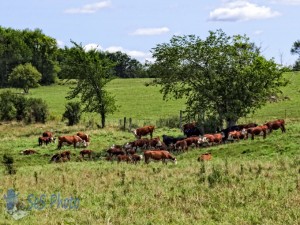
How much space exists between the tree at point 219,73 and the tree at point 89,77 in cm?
1143

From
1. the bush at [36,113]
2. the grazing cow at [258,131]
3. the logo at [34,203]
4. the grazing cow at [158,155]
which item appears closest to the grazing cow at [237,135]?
the grazing cow at [258,131]

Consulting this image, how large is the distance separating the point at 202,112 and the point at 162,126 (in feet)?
28.0

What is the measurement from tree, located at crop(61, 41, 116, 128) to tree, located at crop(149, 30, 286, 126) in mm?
11428

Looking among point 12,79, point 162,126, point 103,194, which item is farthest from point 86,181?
point 12,79

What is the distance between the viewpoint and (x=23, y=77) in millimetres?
83062

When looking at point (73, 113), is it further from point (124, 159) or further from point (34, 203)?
point (34, 203)

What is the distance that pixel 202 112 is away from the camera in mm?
33406

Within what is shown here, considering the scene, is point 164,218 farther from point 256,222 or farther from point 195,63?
point 195,63

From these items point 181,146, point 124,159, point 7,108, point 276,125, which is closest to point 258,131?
point 276,125

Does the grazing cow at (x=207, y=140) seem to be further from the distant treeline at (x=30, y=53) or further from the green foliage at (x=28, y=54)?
the green foliage at (x=28, y=54)

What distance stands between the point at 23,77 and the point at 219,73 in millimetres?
57518

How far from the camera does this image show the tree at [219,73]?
105ft

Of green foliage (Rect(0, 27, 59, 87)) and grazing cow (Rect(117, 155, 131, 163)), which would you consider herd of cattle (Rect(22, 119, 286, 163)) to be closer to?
grazing cow (Rect(117, 155, 131, 163))

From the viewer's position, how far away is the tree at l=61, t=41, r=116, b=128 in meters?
43.6
